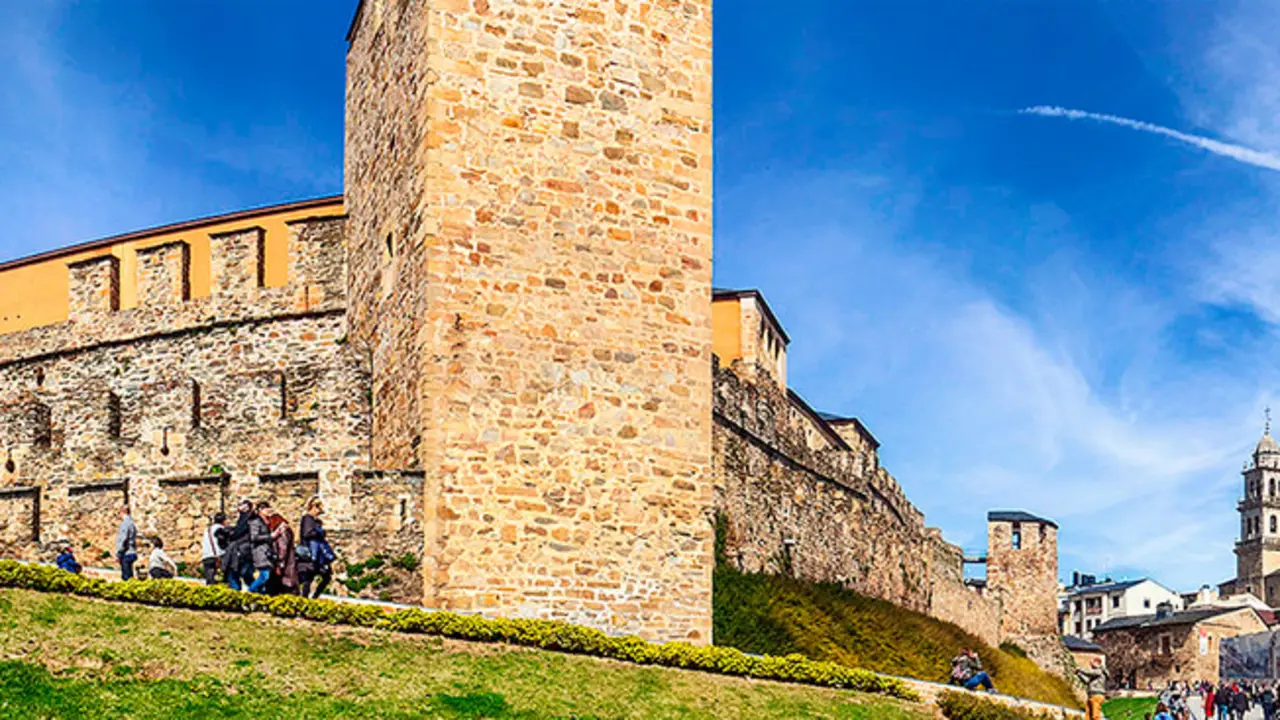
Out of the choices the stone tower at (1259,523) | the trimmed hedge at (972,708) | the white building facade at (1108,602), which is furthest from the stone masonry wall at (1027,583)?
the stone tower at (1259,523)

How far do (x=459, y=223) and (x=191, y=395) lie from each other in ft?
24.3

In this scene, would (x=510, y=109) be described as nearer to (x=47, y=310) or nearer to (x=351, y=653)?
(x=351, y=653)

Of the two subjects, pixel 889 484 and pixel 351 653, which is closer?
pixel 351 653

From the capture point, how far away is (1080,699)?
166ft

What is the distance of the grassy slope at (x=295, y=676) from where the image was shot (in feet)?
46.8

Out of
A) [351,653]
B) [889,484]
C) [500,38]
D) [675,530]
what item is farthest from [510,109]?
[889,484]

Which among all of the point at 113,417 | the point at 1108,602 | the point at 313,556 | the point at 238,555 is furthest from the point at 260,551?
the point at 1108,602

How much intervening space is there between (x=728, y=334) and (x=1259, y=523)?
405 ft

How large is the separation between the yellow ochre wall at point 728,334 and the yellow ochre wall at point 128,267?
34.9 feet

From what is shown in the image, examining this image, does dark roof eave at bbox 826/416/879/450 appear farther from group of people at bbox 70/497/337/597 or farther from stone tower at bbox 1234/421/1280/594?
stone tower at bbox 1234/421/1280/594

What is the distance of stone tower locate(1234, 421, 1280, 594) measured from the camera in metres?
141

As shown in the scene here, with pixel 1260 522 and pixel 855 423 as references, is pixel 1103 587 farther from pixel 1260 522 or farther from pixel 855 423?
pixel 855 423

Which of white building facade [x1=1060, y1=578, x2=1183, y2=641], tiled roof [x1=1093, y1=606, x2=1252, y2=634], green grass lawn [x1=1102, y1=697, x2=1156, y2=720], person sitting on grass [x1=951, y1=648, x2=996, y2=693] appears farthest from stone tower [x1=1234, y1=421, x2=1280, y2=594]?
person sitting on grass [x1=951, y1=648, x2=996, y2=693]

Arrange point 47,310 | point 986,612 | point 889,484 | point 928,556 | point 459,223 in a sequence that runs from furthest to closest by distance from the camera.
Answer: point 986,612, point 928,556, point 889,484, point 47,310, point 459,223
